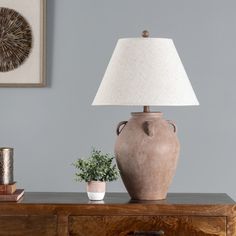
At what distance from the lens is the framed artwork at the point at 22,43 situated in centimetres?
341

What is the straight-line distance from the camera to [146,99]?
238cm

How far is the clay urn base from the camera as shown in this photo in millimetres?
2430

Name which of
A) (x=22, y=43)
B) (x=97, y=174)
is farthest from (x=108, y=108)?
(x=97, y=174)

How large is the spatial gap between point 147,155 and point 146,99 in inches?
7.7

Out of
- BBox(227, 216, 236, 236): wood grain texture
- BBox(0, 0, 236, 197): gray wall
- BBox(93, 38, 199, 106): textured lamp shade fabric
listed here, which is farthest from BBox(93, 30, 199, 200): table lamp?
BBox(0, 0, 236, 197): gray wall

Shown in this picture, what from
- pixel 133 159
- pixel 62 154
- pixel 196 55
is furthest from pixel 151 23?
pixel 133 159

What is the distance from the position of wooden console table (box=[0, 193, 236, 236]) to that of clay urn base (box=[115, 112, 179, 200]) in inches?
2.5

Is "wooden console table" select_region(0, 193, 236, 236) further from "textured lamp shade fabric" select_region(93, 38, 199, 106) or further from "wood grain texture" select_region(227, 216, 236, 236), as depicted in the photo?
"textured lamp shade fabric" select_region(93, 38, 199, 106)

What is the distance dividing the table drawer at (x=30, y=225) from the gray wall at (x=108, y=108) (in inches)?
39.7

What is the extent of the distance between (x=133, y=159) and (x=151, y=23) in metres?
1.17

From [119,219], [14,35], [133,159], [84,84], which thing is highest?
[14,35]

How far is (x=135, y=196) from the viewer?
250 cm

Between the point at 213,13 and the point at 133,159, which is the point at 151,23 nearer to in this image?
the point at 213,13

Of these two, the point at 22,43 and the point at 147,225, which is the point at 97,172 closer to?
the point at 147,225
